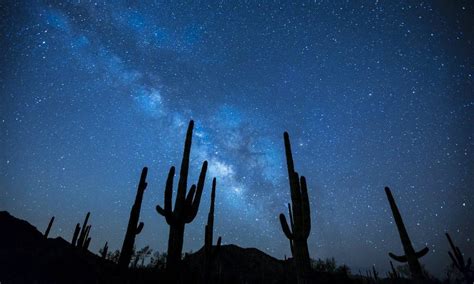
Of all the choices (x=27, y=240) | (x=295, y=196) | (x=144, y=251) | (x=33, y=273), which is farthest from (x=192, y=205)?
(x=144, y=251)

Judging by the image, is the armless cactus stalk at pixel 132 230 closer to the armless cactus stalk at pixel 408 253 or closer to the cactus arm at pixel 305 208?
the cactus arm at pixel 305 208

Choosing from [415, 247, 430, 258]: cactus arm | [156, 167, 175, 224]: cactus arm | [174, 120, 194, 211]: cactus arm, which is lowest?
[415, 247, 430, 258]: cactus arm

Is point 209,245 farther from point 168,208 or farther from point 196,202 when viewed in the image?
point 168,208

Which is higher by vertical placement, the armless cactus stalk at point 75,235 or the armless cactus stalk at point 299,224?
the armless cactus stalk at point 75,235

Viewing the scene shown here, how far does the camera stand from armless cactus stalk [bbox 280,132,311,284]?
21.6ft

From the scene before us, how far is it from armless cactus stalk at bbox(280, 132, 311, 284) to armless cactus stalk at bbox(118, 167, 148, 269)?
5.04m

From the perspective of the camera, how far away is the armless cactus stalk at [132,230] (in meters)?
8.48

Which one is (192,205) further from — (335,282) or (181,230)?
(335,282)

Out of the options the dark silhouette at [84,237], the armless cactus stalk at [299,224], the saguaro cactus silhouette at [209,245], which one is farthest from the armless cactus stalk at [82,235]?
the armless cactus stalk at [299,224]

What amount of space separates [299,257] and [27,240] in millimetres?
20815

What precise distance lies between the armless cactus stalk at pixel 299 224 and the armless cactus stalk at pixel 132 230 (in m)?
5.04

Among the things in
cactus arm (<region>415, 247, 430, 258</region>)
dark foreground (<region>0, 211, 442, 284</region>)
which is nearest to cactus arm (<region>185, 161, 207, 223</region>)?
dark foreground (<region>0, 211, 442, 284</region>)

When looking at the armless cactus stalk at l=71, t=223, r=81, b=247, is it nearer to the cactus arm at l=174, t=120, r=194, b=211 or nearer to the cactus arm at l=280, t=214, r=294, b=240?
the cactus arm at l=174, t=120, r=194, b=211

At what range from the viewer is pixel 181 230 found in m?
7.05
